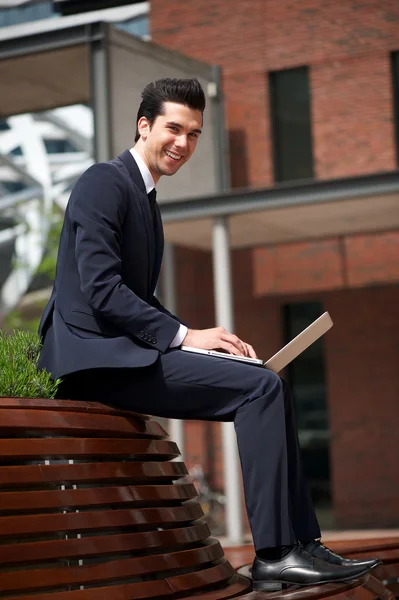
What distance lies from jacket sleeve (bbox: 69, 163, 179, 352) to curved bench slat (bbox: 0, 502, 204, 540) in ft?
1.82

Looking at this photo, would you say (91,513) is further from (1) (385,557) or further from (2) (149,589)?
(1) (385,557)

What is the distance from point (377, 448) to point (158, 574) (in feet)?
50.2

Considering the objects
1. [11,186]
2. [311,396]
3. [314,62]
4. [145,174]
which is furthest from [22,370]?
[11,186]

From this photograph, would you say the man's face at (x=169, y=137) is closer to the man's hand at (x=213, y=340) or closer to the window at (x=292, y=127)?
the man's hand at (x=213, y=340)

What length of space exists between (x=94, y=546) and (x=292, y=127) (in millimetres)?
16220

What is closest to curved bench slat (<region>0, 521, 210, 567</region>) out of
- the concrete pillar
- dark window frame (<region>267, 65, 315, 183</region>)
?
the concrete pillar

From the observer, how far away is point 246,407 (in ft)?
11.7

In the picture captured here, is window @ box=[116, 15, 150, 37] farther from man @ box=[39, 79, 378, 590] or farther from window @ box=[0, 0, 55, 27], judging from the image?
man @ box=[39, 79, 378, 590]

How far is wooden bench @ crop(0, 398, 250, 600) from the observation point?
3021mm

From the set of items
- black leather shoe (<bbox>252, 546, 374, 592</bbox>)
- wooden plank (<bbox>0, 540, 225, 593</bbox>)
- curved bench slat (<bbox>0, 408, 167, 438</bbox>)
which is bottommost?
black leather shoe (<bbox>252, 546, 374, 592</bbox>)

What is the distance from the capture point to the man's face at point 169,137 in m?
3.79

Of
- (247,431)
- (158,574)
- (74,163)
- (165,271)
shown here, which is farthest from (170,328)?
(74,163)

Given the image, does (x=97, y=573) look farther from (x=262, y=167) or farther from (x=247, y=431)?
(x=262, y=167)

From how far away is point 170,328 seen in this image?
3648mm
